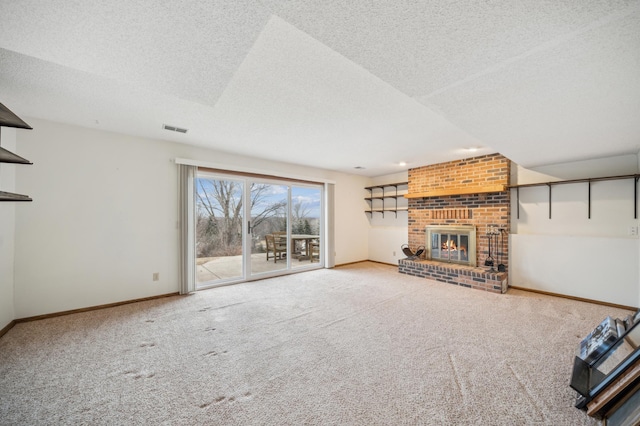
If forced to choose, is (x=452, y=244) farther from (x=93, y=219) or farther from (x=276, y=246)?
(x=93, y=219)

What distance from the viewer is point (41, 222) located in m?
2.90

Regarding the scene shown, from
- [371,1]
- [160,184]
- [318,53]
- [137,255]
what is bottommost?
[137,255]

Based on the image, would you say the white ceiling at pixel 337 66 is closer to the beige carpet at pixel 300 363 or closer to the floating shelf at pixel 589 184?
the floating shelf at pixel 589 184

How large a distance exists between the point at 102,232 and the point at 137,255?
0.51m

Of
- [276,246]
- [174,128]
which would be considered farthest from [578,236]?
[174,128]

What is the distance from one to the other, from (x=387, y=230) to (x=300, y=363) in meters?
4.70

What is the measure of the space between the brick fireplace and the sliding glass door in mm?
2436

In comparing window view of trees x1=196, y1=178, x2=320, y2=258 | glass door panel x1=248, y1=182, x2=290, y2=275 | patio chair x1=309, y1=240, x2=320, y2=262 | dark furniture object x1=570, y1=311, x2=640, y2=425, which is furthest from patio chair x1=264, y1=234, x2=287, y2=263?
dark furniture object x1=570, y1=311, x2=640, y2=425

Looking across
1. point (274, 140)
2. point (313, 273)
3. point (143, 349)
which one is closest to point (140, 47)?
point (274, 140)

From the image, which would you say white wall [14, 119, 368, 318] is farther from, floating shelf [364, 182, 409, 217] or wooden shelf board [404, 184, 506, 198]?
wooden shelf board [404, 184, 506, 198]

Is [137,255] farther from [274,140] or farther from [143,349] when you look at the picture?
[274,140]

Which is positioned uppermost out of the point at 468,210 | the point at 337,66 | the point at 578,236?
the point at 337,66

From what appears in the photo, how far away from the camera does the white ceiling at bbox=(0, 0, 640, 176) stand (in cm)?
115

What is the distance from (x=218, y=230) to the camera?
172 inches
